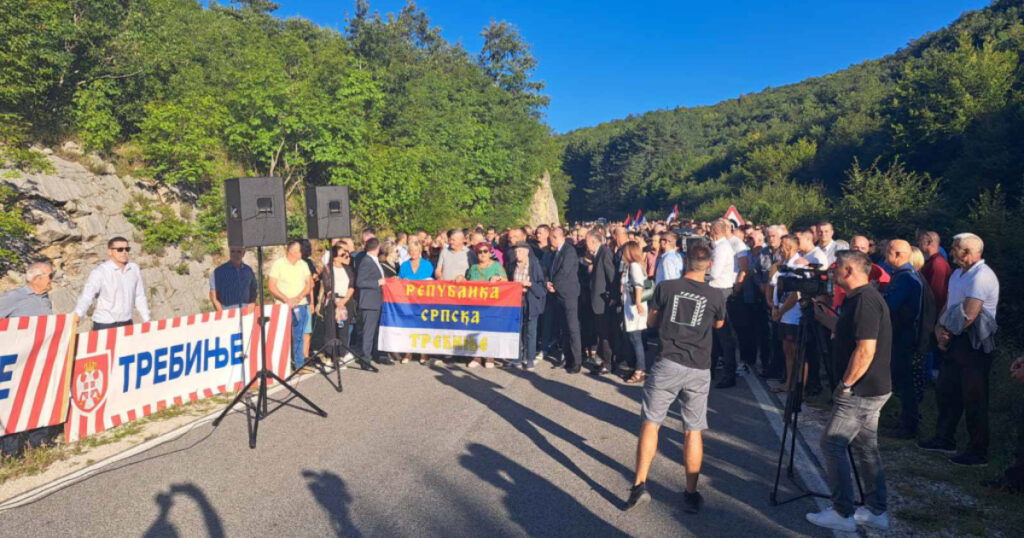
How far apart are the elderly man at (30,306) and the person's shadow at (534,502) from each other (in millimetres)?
4131

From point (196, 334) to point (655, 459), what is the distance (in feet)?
18.7

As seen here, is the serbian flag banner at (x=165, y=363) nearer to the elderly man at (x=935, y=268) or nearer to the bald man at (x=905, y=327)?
the bald man at (x=905, y=327)

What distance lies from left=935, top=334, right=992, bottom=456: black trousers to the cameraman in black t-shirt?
73.3 inches

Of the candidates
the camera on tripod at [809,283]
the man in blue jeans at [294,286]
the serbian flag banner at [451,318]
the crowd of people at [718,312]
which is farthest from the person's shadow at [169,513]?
the serbian flag banner at [451,318]

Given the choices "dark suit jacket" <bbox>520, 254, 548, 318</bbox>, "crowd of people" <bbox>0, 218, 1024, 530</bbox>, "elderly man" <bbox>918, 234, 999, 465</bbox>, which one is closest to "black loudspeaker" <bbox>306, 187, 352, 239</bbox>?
"crowd of people" <bbox>0, 218, 1024, 530</bbox>

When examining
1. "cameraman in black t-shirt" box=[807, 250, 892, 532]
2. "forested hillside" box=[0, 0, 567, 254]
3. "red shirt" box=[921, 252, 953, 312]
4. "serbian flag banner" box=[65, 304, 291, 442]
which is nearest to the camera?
"cameraman in black t-shirt" box=[807, 250, 892, 532]

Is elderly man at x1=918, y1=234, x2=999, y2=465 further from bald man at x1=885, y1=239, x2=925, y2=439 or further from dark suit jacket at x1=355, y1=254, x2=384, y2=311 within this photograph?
dark suit jacket at x1=355, y1=254, x2=384, y2=311

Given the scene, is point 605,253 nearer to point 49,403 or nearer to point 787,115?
point 49,403

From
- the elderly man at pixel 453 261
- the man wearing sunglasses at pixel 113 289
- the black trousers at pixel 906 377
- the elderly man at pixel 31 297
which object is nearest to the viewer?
the elderly man at pixel 31 297

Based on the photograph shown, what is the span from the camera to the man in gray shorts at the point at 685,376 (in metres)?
4.59

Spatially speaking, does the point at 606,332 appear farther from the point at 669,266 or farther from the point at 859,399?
the point at 859,399

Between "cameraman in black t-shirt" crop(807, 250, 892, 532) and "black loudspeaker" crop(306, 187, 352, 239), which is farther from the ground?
"black loudspeaker" crop(306, 187, 352, 239)

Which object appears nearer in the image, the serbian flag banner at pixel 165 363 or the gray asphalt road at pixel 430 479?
the gray asphalt road at pixel 430 479

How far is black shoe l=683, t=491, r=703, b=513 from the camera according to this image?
455 centimetres
